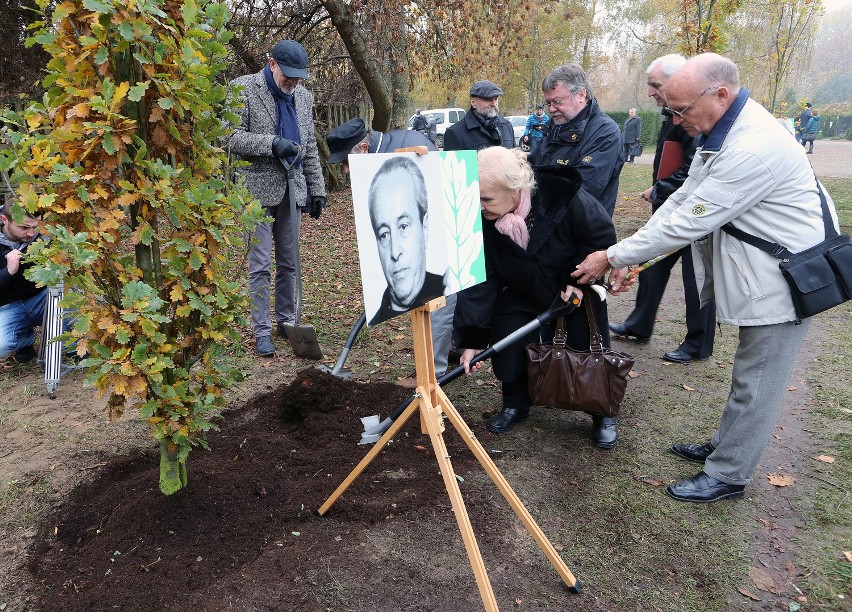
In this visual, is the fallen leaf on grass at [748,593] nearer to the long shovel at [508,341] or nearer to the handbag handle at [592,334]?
the handbag handle at [592,334]

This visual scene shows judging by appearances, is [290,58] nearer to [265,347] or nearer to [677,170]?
[265,347]

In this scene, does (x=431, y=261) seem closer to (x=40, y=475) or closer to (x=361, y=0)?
(x=40, y=475)

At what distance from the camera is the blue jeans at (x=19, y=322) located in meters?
4.45

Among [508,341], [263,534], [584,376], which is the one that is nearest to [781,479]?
[584,376]

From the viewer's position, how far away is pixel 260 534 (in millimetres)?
2609

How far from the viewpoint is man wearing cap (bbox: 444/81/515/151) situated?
5.15 m

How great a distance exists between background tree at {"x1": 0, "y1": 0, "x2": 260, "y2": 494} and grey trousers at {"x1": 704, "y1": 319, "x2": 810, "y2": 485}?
7.27ft

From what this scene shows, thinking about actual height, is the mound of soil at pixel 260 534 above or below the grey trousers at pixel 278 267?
below

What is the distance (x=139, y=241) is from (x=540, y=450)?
2.31 m

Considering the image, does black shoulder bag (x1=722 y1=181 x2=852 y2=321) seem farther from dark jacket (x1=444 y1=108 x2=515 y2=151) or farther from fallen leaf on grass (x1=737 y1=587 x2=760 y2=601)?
dark jacket (x1=444 y1=108 x2=515 y2=151)

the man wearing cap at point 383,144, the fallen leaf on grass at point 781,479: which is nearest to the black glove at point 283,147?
the man wearing cap at point 383,144

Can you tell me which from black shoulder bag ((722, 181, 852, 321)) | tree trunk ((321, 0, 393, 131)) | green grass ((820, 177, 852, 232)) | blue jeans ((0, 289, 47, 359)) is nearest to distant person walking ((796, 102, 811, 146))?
green grass ((820, 177, 852, 232))

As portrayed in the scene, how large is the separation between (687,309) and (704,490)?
200cm

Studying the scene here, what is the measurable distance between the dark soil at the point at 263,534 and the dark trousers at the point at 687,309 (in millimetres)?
2297
